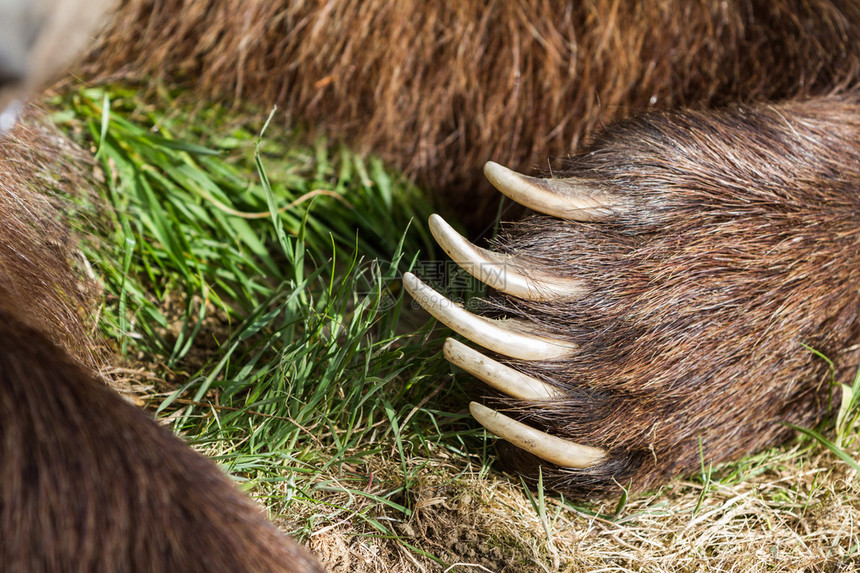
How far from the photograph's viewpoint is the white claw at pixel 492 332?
1608 millimetres

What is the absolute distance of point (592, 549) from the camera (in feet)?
5.64

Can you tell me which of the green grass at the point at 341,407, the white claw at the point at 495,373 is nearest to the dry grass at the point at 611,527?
the green grass at the point at 341,407

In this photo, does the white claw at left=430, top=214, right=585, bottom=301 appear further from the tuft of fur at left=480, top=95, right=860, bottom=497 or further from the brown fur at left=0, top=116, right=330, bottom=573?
the brown fur at left=0, top=116, right=330, bottom=573

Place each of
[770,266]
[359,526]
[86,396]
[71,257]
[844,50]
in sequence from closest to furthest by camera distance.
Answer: [86,396], [359,526], [770,266], [71,257], [844,50]

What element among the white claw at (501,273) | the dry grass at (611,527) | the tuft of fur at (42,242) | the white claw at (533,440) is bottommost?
the dry grass at (611,527)

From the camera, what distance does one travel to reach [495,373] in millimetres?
1611

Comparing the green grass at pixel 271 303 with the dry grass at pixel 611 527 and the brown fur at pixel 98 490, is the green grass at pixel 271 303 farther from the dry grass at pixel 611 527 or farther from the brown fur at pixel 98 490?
the brown fur at pixel 98 490

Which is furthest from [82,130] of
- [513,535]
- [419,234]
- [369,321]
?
[513,535]

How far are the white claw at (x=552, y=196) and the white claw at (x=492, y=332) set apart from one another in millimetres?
289

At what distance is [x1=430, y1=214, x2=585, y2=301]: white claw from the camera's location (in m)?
1.64

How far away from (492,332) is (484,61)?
1102mm

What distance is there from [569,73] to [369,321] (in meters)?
1.08

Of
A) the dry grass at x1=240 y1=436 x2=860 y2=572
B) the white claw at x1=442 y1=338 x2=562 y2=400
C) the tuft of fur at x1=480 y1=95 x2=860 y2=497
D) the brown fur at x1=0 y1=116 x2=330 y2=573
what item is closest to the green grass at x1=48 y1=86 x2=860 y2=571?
the dry grass at x1=240 y1=436 x2=860 y2=572

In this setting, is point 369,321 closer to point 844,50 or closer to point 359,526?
point 359,526
